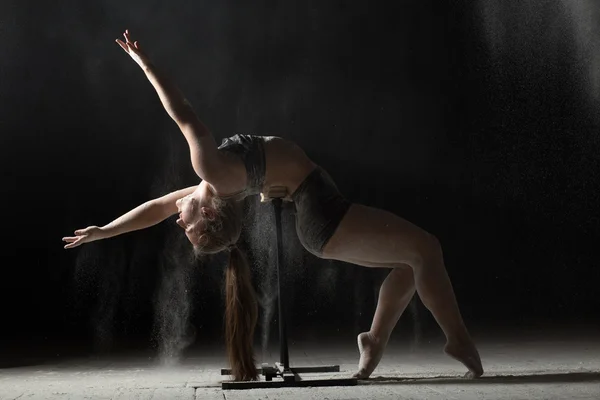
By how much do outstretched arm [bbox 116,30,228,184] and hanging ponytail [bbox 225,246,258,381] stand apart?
24cm

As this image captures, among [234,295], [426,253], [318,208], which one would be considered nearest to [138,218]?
[234,295]

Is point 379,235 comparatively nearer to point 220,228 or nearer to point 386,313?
point 386,313

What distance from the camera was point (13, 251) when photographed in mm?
4223

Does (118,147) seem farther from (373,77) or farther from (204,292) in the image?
(373,77)

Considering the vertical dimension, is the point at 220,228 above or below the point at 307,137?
below

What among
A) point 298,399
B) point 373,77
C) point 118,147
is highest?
point 373,77

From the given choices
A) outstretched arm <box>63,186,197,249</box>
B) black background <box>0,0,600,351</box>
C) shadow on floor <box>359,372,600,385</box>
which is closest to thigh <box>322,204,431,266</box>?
shadow on floor <box>359,372,600,385</box>

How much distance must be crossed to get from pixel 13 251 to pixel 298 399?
2.72 metres

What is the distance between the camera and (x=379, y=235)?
217 centimetres

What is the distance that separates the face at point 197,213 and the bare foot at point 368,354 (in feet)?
1.60

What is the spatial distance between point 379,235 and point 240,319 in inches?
15.2

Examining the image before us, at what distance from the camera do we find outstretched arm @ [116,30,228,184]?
206cm

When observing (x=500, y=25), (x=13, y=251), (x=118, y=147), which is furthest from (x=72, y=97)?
(x=500, y=25)

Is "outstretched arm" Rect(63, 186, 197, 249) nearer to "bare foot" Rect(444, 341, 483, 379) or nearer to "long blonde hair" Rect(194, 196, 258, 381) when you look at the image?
"long blonde hair" Rect(194, 196, 258, 381)
